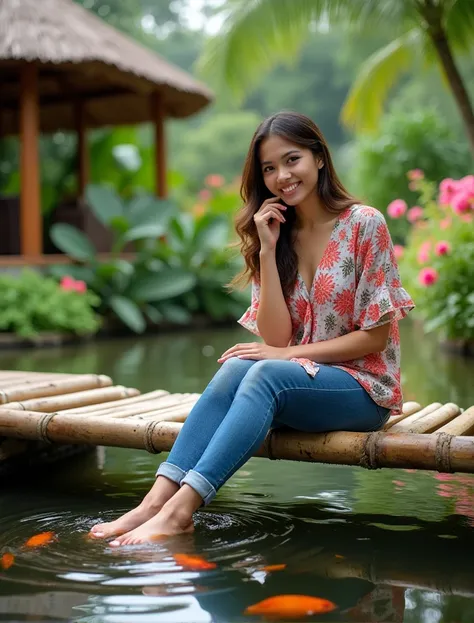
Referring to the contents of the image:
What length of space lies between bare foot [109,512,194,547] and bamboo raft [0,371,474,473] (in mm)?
411

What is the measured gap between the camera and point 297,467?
12.8 ft

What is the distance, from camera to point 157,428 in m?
3.18

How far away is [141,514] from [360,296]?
34.0 inches

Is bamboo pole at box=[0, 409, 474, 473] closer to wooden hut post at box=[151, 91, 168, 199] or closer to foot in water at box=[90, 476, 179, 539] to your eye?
foot in water at box=[90, 476, 179, 539]

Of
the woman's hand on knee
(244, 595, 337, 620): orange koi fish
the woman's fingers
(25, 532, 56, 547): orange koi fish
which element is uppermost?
the woman's fingers

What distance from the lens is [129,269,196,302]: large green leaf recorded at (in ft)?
35.4

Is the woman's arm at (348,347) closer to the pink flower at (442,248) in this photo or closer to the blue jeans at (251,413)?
the blue jeans at (251,413)

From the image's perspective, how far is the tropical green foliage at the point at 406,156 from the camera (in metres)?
16.0

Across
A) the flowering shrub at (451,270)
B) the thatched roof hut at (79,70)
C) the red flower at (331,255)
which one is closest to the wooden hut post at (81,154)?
the thatched roof hut at (79,70)

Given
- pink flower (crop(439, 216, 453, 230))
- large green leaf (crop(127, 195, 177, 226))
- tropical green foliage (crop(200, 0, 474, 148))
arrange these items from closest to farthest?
pink flower (crop(439, 216, 453, 230)) < tropical green foliage (crop(200, 0, 474, 148)) < large green leaf (crop(127, 195, 177, 226))

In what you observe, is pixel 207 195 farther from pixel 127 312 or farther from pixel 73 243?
pixel 127 312

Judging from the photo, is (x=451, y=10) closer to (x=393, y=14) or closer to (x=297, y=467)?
(x=393, y=14)

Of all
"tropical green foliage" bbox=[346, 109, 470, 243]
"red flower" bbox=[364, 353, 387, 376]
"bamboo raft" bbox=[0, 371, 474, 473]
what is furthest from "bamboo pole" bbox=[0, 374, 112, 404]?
"tropical green foliage" bbox=[346, 109, 470, 243]

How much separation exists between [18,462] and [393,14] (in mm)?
6770
